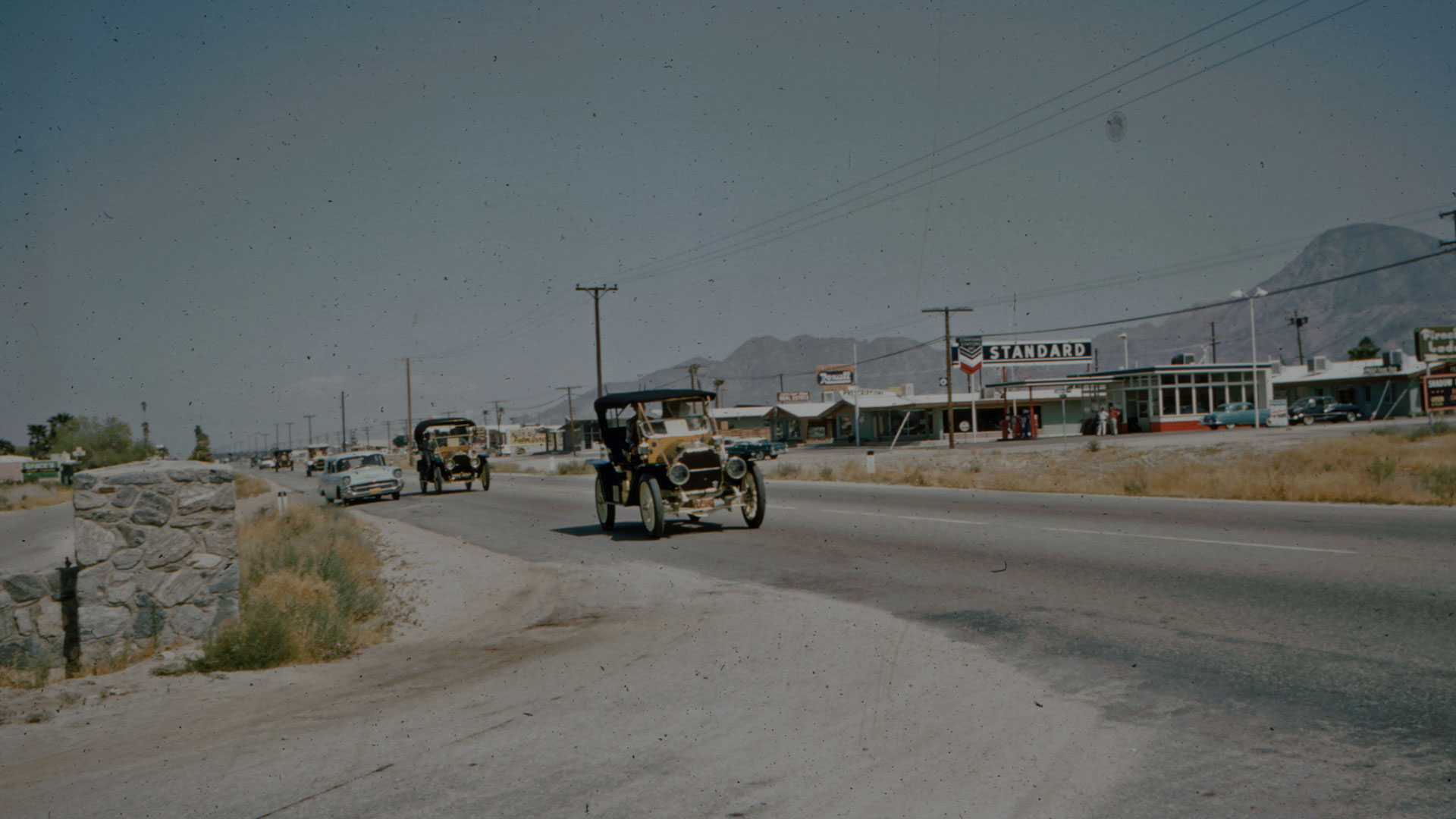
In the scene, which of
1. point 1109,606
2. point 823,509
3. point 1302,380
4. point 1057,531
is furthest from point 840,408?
point 1109,606

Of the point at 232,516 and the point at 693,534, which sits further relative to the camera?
the point at 693,534

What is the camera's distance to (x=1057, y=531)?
12945 millimetres

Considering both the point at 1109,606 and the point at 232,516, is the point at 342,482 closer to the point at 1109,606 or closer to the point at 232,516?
the point at 232,516

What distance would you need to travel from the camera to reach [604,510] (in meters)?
16.8

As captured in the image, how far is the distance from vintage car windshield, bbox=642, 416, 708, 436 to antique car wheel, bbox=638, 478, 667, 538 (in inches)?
33.2

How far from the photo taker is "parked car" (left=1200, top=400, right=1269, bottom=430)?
56812 mm

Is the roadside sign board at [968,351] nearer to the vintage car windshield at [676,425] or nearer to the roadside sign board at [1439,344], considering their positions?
the roadside sign board at [1439,344]

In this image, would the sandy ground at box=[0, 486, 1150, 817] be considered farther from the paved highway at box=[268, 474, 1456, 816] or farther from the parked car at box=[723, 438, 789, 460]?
the parked car at box=[723, 438, 789, 460]

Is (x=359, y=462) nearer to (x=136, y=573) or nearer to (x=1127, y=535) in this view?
(x=136, y=573)

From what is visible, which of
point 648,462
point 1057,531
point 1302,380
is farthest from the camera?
point 1302,380

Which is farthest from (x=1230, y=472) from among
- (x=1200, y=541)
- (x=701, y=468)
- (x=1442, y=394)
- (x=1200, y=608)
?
(x=1442, y=394)

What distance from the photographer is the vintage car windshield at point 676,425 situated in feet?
49.8

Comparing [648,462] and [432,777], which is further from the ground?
[648,462]

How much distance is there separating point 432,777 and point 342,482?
95.9ft
